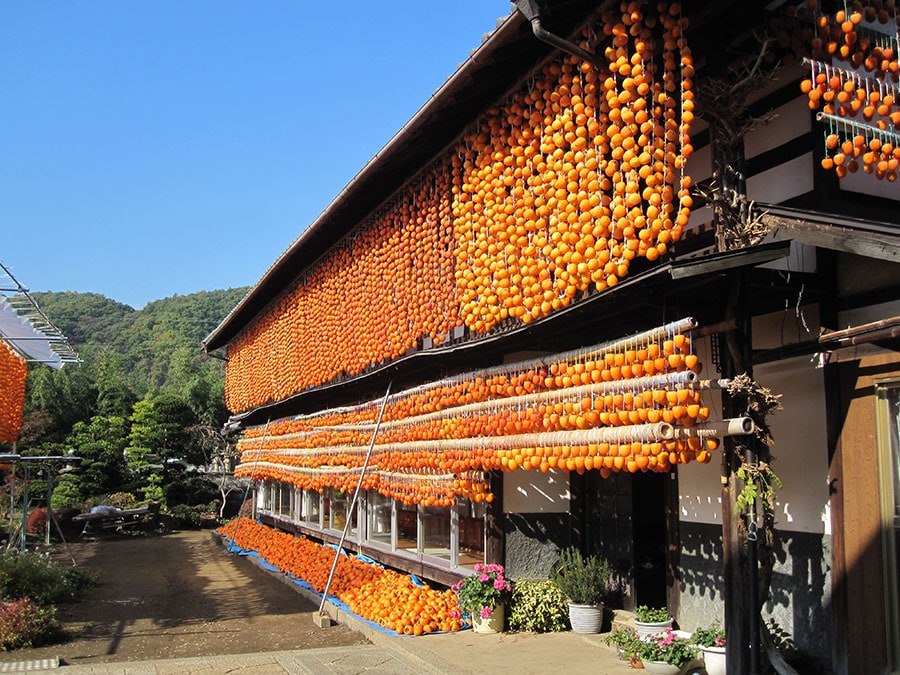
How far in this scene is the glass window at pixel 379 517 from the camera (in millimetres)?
14221

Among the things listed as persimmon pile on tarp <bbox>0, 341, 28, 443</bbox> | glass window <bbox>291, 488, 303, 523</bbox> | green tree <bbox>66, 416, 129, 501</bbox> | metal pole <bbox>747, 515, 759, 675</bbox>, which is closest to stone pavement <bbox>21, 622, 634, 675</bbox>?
metal pole <bbox>747, 515, 759, 675</bbox>

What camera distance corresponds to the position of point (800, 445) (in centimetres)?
657

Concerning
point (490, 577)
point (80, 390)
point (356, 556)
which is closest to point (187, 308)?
point (80, 390)

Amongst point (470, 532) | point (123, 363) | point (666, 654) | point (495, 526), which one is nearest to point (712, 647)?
point (666, 654)

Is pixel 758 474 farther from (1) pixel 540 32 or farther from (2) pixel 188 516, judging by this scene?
(2) pixel 188 516

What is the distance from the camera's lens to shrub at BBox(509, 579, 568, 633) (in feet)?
29.9

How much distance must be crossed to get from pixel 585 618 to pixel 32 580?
29.8 feet

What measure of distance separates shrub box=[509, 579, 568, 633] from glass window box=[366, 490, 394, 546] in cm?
497

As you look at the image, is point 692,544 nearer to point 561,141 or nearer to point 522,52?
point 561,141

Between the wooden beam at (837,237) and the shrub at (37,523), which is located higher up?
the wooden beam at (837,237)

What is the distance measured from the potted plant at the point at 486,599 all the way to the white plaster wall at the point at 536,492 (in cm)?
108

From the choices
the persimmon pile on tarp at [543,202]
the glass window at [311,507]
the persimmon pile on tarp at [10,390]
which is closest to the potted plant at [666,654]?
the persimmon pile on tarp at [543,202]

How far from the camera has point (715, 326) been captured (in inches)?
233

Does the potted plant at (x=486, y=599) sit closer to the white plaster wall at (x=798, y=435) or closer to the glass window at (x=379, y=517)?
the white plaster wall at (x=798, y=435)
